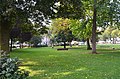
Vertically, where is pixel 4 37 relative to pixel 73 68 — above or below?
above

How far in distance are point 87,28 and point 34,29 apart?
68.1ft

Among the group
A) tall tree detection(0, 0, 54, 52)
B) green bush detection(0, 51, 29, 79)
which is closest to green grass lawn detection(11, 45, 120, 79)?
tall tree detection(0, 0, 54, 52)

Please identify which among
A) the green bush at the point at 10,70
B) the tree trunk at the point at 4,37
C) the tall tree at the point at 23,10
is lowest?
the green bush at the point at 10,70

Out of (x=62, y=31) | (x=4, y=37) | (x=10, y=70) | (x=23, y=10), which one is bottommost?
(x=10, y=70)

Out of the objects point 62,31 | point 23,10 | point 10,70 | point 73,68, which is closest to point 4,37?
point 23,10

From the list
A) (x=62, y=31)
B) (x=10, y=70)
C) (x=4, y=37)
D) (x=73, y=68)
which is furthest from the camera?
(x=62, y=31)

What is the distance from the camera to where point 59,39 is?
58031 millimetres

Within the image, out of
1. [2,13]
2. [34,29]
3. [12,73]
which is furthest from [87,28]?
[12,73]

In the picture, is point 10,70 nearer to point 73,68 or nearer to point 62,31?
point 73,68

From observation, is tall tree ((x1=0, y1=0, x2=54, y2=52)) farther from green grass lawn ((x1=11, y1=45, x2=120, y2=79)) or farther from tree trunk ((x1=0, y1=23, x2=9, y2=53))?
green grass lawn ((x1=11, y1=45, x2=120, y2=79))

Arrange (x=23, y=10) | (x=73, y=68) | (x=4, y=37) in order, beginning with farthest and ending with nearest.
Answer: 1. (x=4, y=37)
2. (x=23, y=10)
3. (x=73, y=68)

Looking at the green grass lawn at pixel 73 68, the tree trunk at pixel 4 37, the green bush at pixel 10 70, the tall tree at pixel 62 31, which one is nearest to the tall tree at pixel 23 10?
the tree trunk at pixel 4 37

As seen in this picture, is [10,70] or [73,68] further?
[73,68]

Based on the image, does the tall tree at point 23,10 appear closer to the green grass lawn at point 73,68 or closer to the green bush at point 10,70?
the green grass lawn at point 73,68
